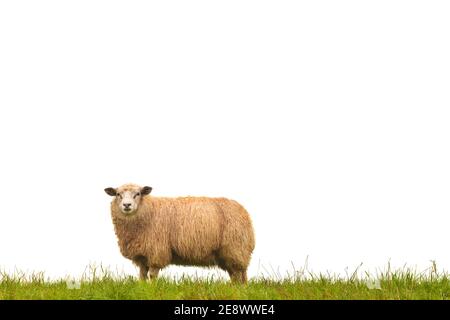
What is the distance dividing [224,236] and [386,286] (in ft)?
14.0

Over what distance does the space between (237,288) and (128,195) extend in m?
4.01

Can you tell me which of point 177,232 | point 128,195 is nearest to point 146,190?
point 128,195

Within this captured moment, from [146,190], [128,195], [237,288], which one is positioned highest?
[146,190]

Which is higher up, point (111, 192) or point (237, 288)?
point (111, 192)

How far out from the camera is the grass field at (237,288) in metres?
10.7

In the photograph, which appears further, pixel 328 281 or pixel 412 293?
pixel 328 281

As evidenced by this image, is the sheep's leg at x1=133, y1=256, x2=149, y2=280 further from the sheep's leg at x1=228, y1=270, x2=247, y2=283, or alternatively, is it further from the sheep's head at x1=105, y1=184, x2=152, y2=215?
the sheep's leg at x1=228, y1=270, x2=247, y2=283

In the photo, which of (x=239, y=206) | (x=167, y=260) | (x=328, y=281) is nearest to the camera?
(x=328, y=281)

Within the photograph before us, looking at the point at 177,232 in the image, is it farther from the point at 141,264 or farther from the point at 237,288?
the point at 237,288

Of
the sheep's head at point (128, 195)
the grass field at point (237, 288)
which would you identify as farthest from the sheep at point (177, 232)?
the grass field at point (237, 288)

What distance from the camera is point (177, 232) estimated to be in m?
14.6

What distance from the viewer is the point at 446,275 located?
11805 mm
